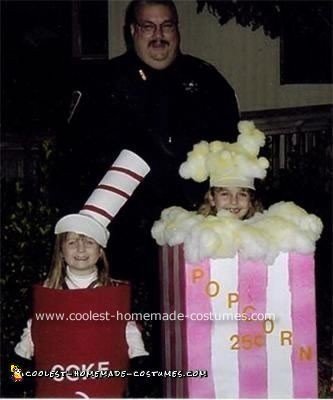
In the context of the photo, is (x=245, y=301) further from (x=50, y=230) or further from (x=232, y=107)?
(x=50, y=230)

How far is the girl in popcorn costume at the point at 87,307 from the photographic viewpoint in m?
3.01

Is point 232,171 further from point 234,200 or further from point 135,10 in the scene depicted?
point 135,10

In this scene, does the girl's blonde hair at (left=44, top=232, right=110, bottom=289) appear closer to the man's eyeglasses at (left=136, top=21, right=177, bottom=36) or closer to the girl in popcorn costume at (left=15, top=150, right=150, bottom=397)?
the girl in popcorn costume at (left=15, top=150, right=150, bottom=397)

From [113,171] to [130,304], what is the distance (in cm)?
41

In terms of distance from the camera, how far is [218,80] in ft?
11.4

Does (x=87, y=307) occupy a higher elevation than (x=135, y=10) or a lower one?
lower

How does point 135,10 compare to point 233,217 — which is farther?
point 135,10

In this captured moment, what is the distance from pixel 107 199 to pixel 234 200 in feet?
1.24

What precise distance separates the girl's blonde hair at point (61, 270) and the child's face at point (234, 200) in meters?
0.39

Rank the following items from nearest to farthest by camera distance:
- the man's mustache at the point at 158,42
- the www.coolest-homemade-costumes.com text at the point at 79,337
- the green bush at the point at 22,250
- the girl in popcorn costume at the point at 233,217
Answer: the girl in popcorn costume at the point at 233,217
the www.coolest-homemade-costumes.com text at the point at 79,337
the man's mustache at the point at 158,42
the green bush at the point at 22,250

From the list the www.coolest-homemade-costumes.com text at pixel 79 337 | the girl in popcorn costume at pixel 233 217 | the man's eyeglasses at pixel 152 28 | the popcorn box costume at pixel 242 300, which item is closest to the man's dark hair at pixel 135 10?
the man's eyeglasses at pixel 152 28

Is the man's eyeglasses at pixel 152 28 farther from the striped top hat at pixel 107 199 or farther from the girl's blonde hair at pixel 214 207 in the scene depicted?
the girl's blonde hair at pixel 214 207

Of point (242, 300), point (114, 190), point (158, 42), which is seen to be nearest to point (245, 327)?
point (242, 300)

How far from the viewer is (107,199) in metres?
3.06
